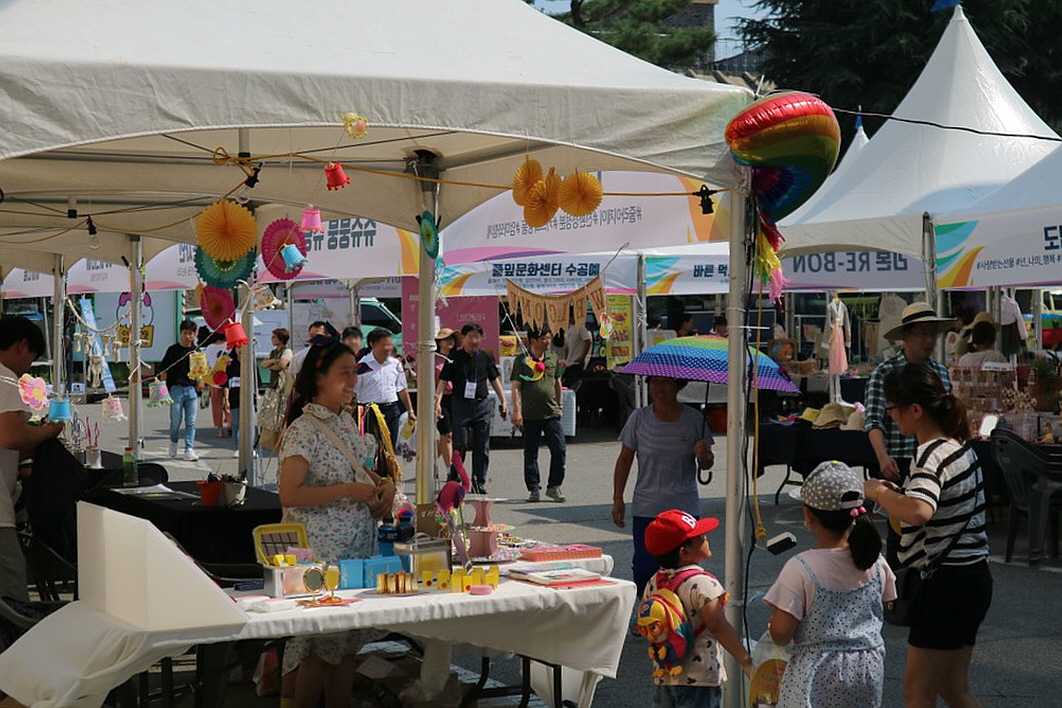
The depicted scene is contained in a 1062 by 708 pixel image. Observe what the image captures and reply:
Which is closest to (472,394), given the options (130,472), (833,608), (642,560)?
(130,472)

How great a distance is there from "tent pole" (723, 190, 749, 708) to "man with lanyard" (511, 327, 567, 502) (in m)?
7.81

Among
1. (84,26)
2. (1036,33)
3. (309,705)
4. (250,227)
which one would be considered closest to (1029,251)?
(250,227)

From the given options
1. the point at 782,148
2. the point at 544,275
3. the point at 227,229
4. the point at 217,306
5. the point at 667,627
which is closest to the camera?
the point at 667,627

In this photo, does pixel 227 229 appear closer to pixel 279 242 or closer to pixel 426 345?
pixel 279 242

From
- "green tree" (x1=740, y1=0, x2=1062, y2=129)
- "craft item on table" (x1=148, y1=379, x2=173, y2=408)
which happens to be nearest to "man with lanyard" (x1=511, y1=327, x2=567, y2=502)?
"craft item on table" (x1=148, y1=379, x2=173, y2=408)

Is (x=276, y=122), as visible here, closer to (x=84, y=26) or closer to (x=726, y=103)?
(x=84, y=26)

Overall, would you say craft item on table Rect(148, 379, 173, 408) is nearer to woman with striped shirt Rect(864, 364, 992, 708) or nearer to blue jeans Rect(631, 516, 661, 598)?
blue jeans Rect(631, 516, 661, 598)

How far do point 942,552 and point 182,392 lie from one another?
46.7 ft

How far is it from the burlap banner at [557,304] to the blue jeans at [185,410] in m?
4.48

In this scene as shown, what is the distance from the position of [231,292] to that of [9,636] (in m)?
5.35

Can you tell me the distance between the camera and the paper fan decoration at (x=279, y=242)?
7488 millimetres

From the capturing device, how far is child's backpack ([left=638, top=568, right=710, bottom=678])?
4.49 metres

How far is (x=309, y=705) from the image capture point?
5355mm

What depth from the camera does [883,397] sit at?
24.6ft
